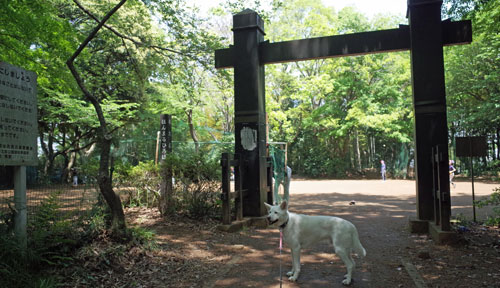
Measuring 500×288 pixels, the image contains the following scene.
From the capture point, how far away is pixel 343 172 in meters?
31.0

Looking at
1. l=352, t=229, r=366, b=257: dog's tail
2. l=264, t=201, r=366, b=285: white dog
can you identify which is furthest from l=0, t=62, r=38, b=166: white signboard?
l=352, t=229, r=366, b=257: dog's tail

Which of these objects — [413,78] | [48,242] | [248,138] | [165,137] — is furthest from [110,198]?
[165,137]

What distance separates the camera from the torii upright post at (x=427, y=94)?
22.5 ft

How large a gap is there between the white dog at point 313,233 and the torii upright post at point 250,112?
332 centimetres

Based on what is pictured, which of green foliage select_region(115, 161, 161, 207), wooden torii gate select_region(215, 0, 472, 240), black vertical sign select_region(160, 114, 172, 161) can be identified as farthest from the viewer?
black vertical sign select_region(160, 114, 172, 161)

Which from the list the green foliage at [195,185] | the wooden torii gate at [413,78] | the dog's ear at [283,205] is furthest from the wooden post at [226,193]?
the dog's ear at [283,205]

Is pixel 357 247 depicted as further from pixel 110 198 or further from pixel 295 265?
pixel 110 198

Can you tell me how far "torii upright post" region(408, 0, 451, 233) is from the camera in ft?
22.5

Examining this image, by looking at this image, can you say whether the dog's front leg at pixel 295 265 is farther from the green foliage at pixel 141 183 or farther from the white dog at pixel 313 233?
the green foliage at pixel 141 183

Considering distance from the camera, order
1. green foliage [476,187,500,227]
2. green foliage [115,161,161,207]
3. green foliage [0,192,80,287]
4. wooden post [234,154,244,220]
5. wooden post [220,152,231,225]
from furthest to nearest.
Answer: green foliage [115,161,161,207] < wooden post [234,154,244,220] < wooden post [220,152,231,225] < green foliage [476,187,500,227] < green foliage [0,192,80,287]

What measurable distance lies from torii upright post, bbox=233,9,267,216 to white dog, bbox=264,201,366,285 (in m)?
3.32

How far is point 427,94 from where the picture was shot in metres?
6.90

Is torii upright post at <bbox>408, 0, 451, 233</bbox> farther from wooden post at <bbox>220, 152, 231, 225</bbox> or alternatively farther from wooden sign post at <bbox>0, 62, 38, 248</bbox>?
wooden sign post at <bbox>0, 62, 38, 248</bbox>

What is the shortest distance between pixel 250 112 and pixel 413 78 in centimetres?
345
